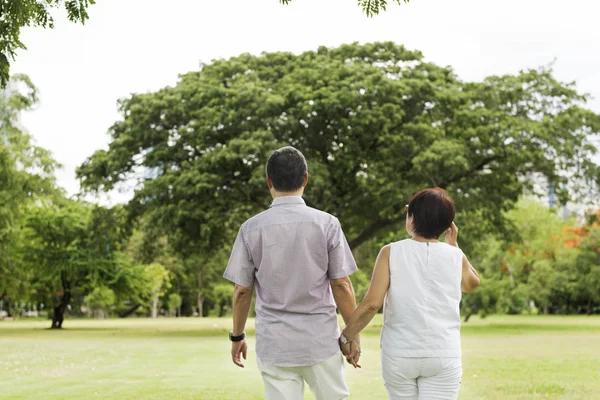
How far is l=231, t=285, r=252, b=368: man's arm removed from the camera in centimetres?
460

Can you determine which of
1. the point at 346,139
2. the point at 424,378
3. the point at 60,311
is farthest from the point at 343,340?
the point at 60,311

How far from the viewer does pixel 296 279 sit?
173 inches

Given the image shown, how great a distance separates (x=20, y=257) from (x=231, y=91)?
17370 millimetres

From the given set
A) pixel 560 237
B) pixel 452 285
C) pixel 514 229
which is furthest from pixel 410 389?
pixel 560 237

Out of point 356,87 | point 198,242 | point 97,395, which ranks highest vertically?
point 356,87

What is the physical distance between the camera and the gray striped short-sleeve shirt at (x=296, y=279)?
4387 millimetres

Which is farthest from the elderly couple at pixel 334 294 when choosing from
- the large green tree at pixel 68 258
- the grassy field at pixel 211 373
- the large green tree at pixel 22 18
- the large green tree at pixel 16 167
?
the large green tree at pixel 68 258

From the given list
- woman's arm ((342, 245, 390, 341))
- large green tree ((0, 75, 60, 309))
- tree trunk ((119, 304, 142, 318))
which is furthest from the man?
tree trunk ((119, 304, 142, 318))

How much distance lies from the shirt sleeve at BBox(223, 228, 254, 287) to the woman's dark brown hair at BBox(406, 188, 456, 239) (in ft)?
3.04

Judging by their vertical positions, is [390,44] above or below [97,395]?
above

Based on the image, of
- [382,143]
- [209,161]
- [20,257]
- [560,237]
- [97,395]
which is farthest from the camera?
[560,237]

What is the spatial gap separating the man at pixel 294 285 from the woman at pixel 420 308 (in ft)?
0.56

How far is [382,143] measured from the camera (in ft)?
98.6

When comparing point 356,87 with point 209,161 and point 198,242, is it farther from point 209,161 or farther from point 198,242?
point 198,242
